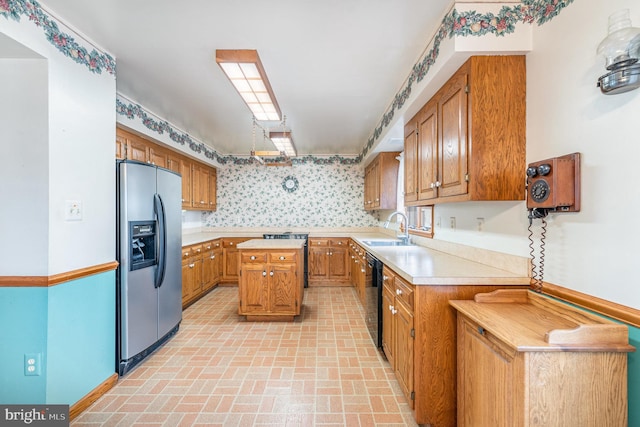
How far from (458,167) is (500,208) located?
407mm

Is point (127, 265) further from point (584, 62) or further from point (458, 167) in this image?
point (584, 62)

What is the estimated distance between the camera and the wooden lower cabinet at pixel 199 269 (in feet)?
12.0

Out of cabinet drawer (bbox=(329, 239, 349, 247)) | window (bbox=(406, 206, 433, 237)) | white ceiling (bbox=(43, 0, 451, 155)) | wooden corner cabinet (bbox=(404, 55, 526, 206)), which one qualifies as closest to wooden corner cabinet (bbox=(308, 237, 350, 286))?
cabinet drawer (bbox=(329, 239, 349, 247))

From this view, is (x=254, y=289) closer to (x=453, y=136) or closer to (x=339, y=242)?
(x=339, y=242)

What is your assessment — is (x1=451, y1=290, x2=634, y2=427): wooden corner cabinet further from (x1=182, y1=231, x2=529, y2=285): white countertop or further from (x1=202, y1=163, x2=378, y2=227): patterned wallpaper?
(x1=202, y1=163, x2=378, y2=227): patterned wallpaper

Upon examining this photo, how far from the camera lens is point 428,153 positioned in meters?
2.13

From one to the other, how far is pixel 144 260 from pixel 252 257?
3.59 feet

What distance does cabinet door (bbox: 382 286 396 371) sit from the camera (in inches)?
81.0

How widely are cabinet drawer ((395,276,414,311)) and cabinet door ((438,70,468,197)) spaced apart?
66 cm

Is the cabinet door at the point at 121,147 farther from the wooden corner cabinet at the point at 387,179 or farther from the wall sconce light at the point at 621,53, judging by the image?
the wall sconce light at the point at 621,53

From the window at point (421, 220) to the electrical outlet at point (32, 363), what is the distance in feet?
10.4

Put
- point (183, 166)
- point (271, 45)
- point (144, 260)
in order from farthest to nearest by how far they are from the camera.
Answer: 1. point (183, 166)
2. point (144, 260)
3. point (271, 45)

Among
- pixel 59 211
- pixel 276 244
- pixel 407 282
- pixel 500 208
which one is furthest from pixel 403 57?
pixel 59 211

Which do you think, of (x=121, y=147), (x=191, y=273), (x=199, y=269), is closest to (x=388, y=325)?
(x=191, y=273)
